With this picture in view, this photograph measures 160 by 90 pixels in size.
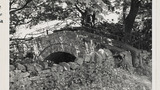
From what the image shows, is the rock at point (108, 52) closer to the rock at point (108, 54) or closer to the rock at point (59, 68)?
the rock at point (108, 54)

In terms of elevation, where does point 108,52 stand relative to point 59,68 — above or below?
above

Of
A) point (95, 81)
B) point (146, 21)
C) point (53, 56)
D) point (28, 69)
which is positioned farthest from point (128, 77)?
point (28, 69)

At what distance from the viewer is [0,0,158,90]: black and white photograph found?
110 inches

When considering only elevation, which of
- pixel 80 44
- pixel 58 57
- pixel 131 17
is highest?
pixel 131 17

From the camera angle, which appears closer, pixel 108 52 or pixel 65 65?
pixel 65 65

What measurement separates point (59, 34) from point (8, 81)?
638 mm

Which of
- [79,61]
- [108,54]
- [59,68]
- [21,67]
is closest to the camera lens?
[21,67]

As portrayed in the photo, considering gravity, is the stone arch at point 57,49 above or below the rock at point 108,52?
above

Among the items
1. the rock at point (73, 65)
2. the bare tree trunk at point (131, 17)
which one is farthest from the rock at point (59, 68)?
the bare tree trunk at point (131, 17)

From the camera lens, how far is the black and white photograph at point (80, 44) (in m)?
2.80

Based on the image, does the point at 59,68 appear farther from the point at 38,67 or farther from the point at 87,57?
the point at 87,57

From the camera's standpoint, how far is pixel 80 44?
3.05 m

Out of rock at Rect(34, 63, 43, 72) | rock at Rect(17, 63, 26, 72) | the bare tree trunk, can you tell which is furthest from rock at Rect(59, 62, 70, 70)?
the bare tree trunk

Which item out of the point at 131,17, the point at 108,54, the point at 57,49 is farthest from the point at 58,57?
the point at 131,17
